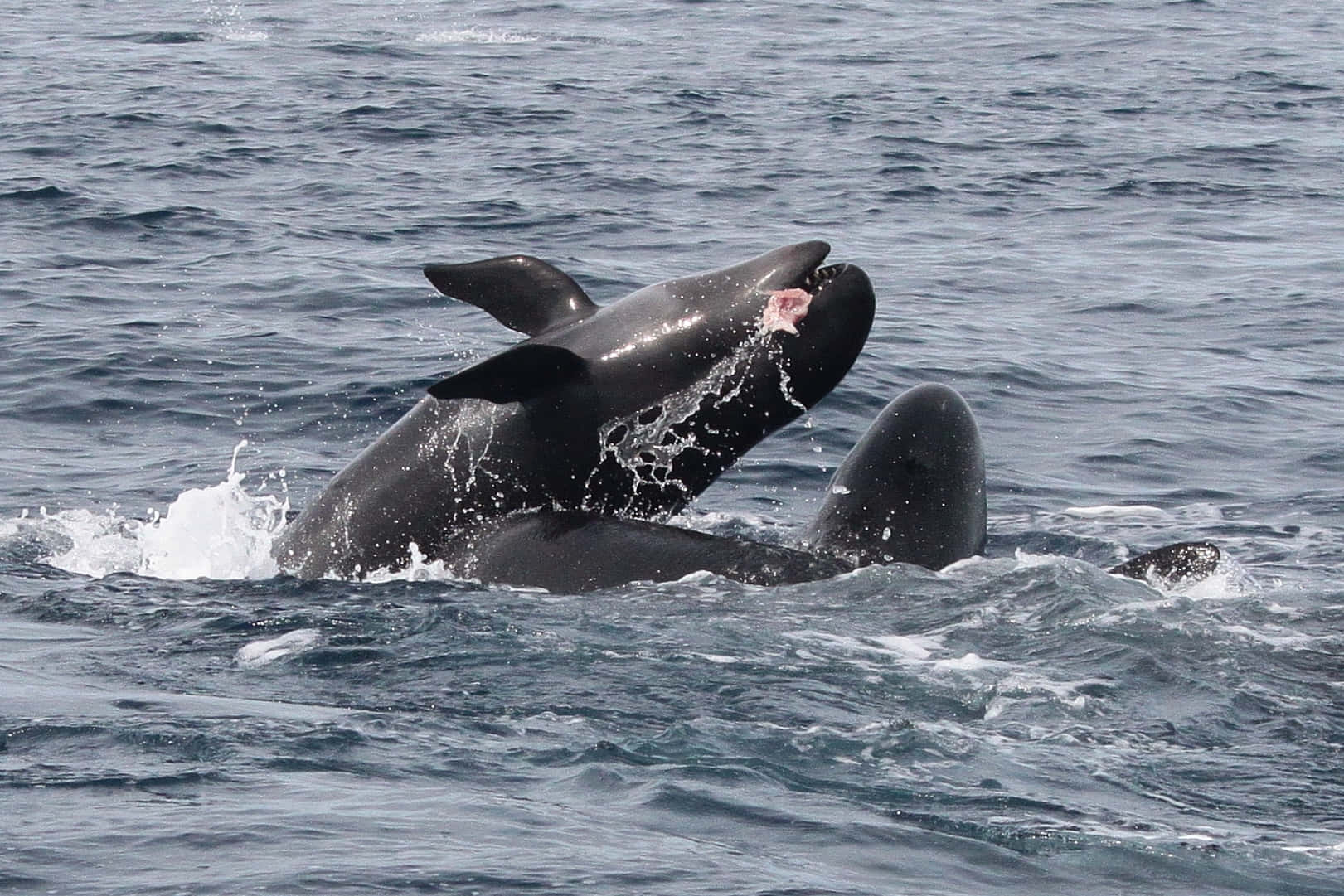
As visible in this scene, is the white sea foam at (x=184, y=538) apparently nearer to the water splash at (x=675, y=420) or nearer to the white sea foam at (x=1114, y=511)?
the water splash at (x=675, y=420)

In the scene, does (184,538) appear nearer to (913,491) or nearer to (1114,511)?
(913,491)

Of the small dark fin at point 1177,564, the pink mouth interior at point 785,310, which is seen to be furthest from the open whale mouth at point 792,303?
the small dark fin at point 1177,564

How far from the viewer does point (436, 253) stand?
28.2 m

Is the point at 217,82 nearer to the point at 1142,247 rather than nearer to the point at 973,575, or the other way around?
the point at 1142,247

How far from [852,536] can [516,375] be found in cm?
267

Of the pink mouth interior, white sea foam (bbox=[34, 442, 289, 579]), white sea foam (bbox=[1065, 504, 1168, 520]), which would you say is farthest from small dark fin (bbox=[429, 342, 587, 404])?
white sea foam (bbox=[1065, 504, 1168, 520])

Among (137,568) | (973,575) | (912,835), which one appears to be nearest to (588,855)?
(912,835)

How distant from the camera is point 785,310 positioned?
13.8 meters

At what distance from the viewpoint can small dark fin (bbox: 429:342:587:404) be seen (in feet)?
43.3

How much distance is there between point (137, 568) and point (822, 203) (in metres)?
18.8

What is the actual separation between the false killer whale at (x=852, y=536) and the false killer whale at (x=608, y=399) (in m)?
0.31

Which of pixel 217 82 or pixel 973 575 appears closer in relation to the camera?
pixel 973 575

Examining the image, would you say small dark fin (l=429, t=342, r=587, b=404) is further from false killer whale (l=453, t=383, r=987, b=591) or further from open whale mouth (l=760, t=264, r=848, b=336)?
open whale mouth (l=760, t=264, r=848, b=336)

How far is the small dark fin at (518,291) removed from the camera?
1388cm
